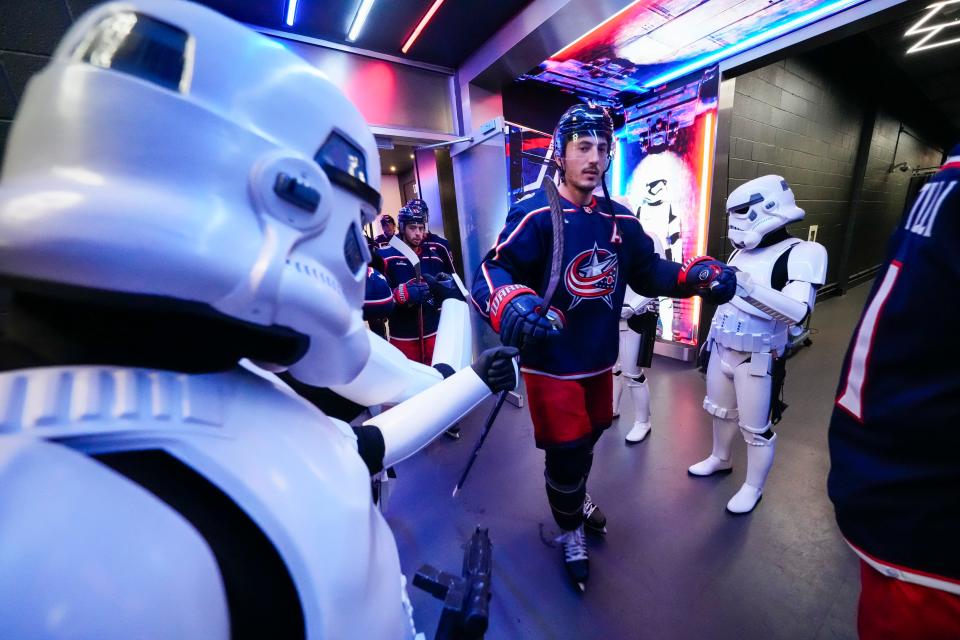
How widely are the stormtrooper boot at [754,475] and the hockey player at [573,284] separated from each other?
0.87 m

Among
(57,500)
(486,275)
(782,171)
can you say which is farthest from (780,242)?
(782,171)

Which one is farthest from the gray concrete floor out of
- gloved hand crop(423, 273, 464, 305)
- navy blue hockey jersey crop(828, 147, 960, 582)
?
gloved hand crop(423, 273, 464, 305)

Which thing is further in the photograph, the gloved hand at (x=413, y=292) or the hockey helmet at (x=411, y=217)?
the hockey helmet at (x=411, y=217)

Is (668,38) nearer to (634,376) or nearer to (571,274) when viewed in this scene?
(634,376)

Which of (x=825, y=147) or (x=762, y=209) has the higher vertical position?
(x=825, y=147)

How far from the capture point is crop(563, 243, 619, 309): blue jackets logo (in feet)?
4.29

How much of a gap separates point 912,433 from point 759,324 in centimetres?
126

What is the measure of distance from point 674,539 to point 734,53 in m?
3.80

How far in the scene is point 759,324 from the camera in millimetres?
1686

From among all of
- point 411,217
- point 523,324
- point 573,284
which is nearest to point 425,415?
point 523,324

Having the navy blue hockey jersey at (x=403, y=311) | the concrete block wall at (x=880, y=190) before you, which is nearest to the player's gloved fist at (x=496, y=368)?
the navy blue hockey jersey at (x=403, y=311)

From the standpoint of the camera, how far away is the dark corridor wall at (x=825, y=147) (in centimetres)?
370

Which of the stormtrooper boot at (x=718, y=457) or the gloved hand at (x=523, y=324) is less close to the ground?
the gloved hand at (x=523, y=324)

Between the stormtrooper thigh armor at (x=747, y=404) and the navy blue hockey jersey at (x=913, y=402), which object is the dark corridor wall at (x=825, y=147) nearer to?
the stormtrooper thigh armor at (x=747, y=404)
